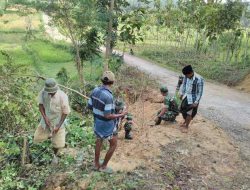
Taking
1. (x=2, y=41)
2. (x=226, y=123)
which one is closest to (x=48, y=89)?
(x=226, y=123)

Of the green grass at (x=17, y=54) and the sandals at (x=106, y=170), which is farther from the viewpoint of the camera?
the green grass at (x=17, y=54)

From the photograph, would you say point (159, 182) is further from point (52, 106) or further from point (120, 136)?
point (120, 136)

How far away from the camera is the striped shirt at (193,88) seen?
25.8ft

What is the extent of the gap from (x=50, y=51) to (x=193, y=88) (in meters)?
21.7

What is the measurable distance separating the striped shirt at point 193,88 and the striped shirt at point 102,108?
2729mm

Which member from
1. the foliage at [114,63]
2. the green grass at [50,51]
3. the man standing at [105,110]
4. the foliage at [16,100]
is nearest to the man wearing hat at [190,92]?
the man standing at [105,110]

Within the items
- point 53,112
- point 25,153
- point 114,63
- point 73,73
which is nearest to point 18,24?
point 73,73

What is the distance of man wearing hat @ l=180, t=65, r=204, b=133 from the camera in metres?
7.81

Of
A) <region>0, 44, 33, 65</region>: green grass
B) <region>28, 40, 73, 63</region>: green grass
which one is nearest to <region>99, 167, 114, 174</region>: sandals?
<region>0, 44, 33, 65</region>: green grass

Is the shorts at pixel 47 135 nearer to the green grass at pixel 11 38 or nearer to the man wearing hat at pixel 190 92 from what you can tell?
the man wearing hat at pixel 190 92

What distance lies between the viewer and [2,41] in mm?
30109

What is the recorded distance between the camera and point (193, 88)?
793 centimetres

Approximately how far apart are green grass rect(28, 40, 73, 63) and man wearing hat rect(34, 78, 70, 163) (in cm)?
1936

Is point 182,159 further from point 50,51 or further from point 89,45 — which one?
point 50,51
